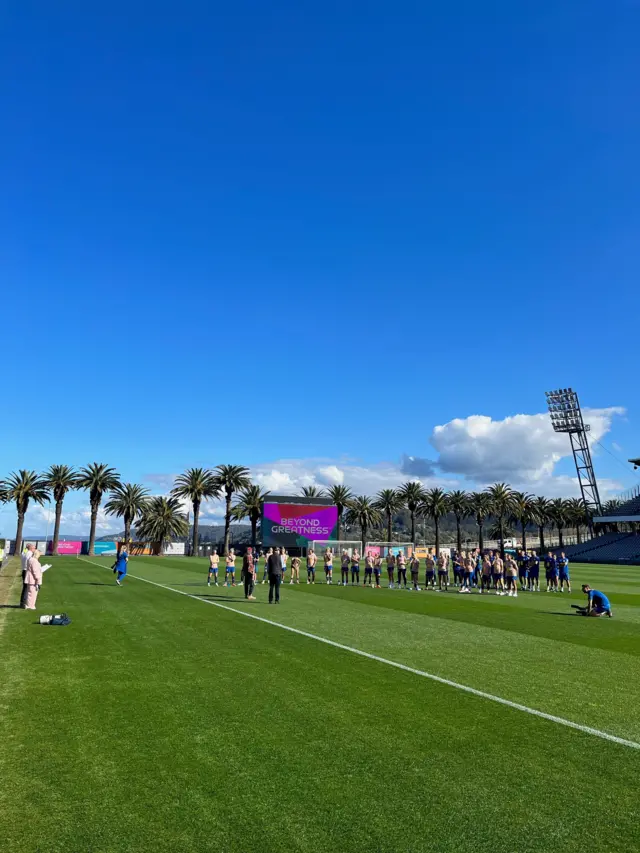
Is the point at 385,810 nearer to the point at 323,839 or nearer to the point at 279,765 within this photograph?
the point at 323,839

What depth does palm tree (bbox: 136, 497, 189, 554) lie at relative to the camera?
98188 mm

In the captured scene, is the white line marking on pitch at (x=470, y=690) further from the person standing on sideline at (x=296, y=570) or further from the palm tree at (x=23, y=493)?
the palm tree at (x=23, y=493)

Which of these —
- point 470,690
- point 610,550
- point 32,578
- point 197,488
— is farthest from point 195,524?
point 470,690

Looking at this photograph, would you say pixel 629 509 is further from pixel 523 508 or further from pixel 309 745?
pixel 309 745

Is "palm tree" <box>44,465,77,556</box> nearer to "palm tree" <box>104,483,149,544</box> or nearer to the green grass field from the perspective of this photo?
"palm tree" <box>104,483,149,544</box>

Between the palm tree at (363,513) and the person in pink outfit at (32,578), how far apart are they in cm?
7963

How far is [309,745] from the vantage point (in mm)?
6875

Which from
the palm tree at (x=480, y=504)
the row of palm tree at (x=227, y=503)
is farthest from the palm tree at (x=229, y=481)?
the palm tree at (x=480, y=504)

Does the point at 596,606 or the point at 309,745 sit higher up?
the point at 596,606

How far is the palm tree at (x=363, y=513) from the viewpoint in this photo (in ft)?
322

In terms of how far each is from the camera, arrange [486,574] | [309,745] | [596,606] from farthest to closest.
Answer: [486,574], [596,606], [309,745]

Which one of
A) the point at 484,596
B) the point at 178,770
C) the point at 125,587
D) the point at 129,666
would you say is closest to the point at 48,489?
the point at 125,587

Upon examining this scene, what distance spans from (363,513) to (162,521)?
32552 mm

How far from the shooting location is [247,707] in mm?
8320
